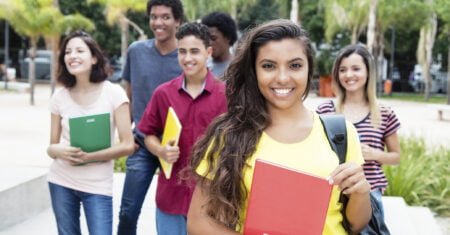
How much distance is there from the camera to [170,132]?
130 inches

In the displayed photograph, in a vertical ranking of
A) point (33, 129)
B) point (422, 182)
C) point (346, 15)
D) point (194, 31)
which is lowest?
point (33, 129)

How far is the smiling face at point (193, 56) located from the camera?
3.40 meters

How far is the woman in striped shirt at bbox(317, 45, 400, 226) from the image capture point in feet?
11.4

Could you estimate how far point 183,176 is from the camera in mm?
2422

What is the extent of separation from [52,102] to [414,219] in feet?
11.8

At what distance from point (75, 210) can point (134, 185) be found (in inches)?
18.3

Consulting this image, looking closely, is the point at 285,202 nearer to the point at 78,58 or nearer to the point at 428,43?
the point at 78,58

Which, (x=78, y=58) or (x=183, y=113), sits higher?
(x=78, y=58)

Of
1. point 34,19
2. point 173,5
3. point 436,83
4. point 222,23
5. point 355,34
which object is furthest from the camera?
point 436,83

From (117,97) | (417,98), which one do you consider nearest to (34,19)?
(117,97)

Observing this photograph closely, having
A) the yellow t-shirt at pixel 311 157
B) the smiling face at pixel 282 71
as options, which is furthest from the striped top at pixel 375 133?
the smiling face at pixel 282 71

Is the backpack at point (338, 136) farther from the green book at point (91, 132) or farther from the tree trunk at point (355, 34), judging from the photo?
the tree trunk at point (355, 34)

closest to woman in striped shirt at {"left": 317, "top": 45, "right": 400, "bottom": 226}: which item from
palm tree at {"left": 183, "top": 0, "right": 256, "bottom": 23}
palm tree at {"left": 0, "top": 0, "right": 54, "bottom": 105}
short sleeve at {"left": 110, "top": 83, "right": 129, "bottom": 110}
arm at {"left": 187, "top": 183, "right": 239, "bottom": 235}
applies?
short sleeve at {"left": 110, "top": 83, "right": 129, "bottom": 110}

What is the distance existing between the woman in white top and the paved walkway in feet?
9.08
